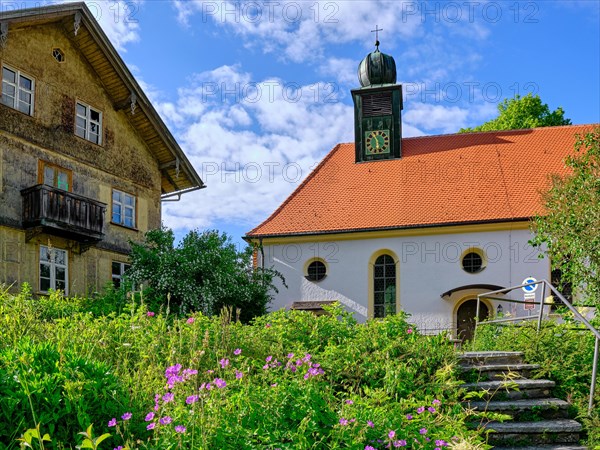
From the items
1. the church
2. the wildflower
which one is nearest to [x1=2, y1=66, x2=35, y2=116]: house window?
the church

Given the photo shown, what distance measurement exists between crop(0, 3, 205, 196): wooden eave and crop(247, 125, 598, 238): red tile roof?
3.70m

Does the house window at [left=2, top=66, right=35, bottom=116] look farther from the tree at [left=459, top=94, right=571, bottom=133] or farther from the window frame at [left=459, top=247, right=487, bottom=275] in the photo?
the tree at [left=459, top=94, right=571, bottom=133]

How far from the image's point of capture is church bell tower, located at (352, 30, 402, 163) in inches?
1037

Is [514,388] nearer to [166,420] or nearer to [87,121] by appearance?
[166,420]

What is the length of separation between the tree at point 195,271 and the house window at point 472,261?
8.29 metres

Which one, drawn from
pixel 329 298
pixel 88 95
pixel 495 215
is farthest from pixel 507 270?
pixel 88 95

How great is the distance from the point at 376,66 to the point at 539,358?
73.8 ft

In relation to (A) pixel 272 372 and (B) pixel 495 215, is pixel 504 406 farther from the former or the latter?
(B) pixel 495 215

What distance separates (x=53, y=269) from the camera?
16.7m

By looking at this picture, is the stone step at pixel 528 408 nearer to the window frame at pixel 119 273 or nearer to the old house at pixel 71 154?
the old house at pixel 71 154

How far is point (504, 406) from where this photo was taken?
20.7 feet

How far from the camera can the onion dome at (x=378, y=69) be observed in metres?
28.0

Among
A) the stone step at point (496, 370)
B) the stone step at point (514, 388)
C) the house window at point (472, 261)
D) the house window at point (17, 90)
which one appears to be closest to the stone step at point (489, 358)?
the stone step at point (496, 370)

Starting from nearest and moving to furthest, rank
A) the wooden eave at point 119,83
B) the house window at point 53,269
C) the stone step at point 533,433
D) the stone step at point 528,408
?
1. the stone step at point 533,433
2. the stone step at point 528,408
3. the house window at point 53,269
4. the wooden eave at point 119,83
